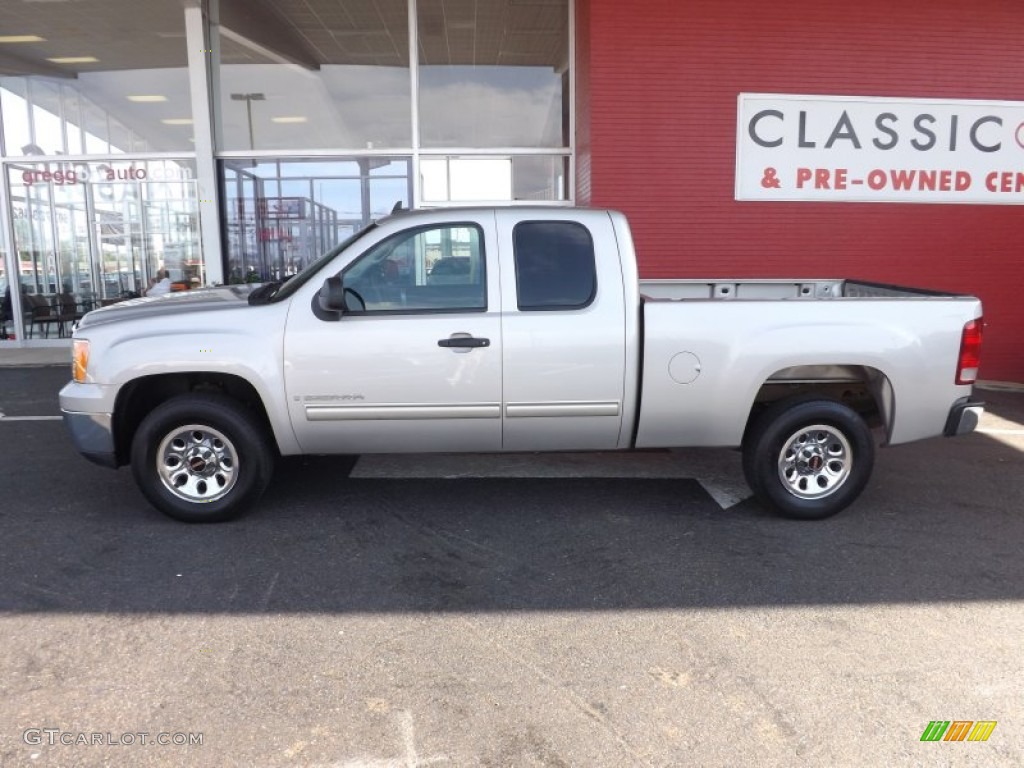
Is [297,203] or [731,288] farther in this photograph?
[297,203]

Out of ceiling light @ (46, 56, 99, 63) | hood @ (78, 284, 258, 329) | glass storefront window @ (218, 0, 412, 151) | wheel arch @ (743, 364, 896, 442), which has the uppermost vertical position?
ceiling light @ (46, 56, 99, 63)

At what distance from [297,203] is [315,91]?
1.69 m

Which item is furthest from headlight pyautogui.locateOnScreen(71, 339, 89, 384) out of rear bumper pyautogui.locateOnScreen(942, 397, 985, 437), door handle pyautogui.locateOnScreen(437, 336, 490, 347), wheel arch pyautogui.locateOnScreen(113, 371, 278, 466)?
rear bumper pyautogui.locateOnScreen(942, 397, 985, 437)

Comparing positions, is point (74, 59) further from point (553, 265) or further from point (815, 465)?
point (815, 465)

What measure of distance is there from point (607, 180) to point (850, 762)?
8012mm

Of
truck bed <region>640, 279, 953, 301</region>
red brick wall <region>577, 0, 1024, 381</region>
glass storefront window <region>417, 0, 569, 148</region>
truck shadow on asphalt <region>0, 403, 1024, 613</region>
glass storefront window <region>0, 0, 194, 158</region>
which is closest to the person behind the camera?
truck shadow on asphalt <region>0, 403, 1024, 613</region>

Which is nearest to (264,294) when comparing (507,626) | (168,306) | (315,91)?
(168,306)

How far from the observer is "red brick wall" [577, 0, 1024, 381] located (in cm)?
955

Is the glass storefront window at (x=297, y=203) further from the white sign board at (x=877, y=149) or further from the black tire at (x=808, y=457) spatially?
the black tire at (x=808, y=457)

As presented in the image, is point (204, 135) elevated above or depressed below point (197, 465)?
above

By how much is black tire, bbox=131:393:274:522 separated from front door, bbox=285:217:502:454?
13.0 inches

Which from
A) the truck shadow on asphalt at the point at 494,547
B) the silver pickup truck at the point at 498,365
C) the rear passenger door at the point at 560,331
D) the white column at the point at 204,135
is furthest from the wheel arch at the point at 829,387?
the white column at the point at 204,135

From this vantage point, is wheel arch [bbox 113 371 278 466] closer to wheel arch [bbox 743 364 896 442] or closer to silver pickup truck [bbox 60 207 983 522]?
silver pickup truck [bbox 60 207 983 522]

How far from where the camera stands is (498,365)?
189 inches
